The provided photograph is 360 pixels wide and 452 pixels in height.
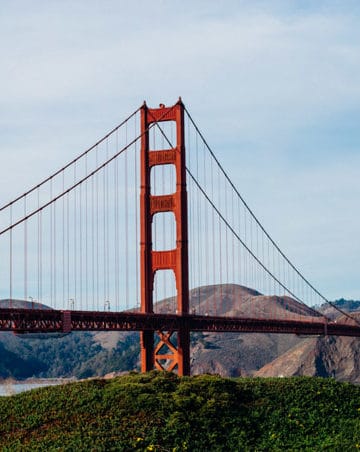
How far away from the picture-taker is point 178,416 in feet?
116

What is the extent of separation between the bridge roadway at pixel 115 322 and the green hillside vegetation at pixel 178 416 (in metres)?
20.5

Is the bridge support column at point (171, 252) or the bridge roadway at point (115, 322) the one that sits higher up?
the bridge support column at point (171, 252)

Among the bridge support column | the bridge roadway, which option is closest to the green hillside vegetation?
the bridge roadway

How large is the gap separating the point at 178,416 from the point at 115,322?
3327cm

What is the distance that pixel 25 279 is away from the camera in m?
66.8

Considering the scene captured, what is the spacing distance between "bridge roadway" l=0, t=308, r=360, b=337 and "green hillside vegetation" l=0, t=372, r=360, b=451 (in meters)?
20.5

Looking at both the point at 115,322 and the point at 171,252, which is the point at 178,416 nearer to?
the point at 115,322

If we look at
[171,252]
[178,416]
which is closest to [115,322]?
[171,252]

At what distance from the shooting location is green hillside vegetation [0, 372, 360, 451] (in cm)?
3403

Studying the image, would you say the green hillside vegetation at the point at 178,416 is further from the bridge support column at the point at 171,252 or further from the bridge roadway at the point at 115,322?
the bridge support column at the point at 171,252

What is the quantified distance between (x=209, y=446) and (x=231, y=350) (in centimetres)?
16479

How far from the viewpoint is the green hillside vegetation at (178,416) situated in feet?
112

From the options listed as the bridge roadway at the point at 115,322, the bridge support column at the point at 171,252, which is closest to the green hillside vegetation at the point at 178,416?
the bridge roadway at the point at 115,322

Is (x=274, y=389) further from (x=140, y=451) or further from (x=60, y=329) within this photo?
(x=60, y=329)
